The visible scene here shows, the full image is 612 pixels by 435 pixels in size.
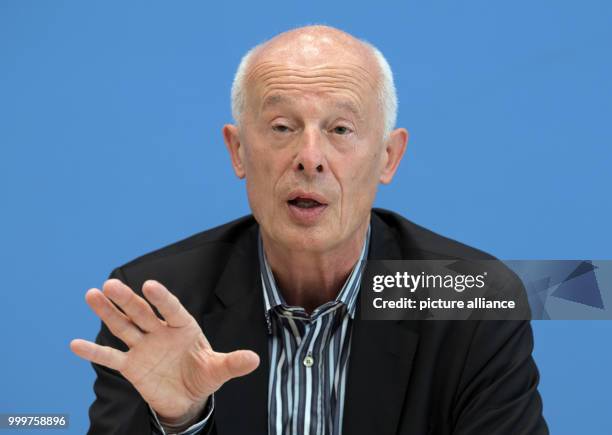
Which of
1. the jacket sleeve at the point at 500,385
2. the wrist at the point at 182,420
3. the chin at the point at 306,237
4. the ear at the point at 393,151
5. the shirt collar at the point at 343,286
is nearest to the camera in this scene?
the wrist at the point at 182,420

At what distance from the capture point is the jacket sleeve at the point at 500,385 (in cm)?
241

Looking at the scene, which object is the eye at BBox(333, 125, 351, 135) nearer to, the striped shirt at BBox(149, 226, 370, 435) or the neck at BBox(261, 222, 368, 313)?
the neck at BBox(261, 222, 368, 313)

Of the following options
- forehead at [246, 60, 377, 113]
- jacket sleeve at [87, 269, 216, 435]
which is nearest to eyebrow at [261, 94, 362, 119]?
forehead at [246, 60, 377, 113]

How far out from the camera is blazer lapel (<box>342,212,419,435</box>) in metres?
2.53

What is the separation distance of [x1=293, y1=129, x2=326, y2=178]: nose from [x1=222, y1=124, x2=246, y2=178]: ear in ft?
1.02

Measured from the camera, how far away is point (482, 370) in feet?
8.31

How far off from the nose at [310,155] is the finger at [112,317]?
2.03 feet

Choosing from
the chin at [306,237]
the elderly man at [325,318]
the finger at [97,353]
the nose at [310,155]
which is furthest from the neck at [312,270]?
the finger at [97,353]

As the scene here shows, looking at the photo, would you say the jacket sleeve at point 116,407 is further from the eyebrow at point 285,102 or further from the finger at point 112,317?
the eyebrow at point 285,102

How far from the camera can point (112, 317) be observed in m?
2.11

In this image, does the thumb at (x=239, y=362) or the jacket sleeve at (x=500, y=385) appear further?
the jacket sleeve at (x=500, y=385)

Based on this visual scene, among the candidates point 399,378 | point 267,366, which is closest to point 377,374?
point 399,378

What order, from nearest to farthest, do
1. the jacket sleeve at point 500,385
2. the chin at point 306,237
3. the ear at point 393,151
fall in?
1. the jacket sleeve at point 500,385
2. the chin at point 306,237
3. the ear at point 393,151

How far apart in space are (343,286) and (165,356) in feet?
2.27
